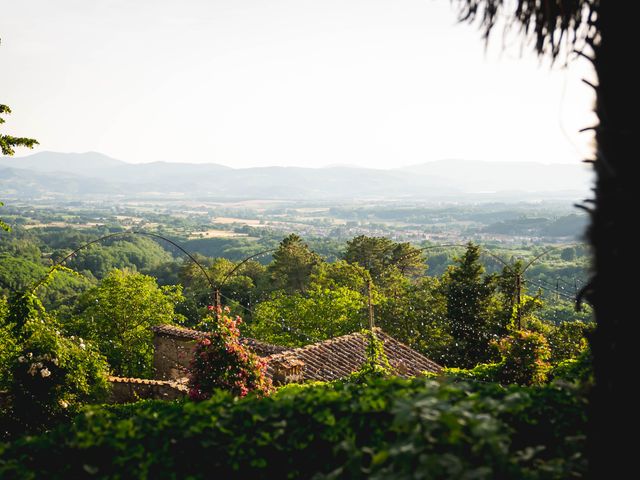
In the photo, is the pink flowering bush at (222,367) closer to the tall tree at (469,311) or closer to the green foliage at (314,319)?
the green foliage at (314,319)

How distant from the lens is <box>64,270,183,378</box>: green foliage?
25.3 meters

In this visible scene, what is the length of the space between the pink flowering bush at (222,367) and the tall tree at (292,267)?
123ft

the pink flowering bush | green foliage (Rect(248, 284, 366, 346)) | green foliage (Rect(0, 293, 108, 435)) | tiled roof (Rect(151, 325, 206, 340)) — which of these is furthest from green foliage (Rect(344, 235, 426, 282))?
the pink flowering bush

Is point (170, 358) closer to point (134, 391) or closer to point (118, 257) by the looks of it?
point (134, 391)

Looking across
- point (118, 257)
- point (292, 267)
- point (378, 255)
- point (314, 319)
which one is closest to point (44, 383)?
point (314, 319)

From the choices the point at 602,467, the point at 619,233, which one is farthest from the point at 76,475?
the point at 619,233

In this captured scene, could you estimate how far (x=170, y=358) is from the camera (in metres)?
20.6

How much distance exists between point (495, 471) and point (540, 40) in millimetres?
3069

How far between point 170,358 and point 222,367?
1281cm

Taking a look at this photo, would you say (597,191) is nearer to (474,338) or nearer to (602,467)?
(602,467)

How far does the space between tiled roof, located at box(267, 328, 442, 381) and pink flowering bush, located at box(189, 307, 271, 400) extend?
515 cm

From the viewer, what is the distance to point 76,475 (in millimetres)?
3561

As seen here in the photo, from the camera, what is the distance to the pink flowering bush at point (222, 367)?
28.5 ft

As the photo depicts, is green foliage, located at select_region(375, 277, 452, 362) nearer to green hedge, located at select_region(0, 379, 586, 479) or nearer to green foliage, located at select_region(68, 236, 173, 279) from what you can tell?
green hedge, located at select_region(0, 379, 586, 479)
